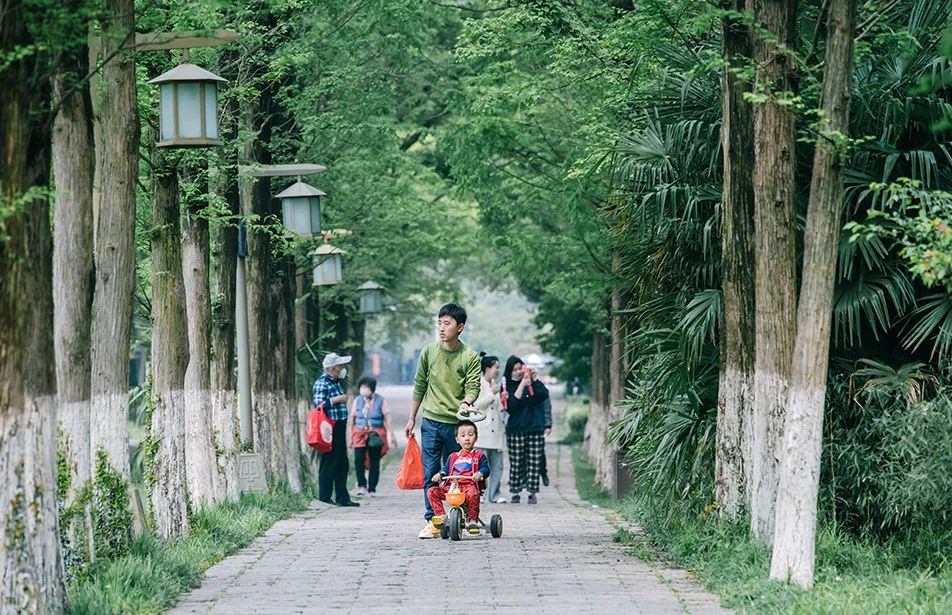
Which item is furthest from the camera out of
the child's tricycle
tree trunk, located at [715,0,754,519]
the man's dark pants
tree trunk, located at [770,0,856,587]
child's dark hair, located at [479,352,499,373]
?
child's dark hair, located at [479,352,499,373]

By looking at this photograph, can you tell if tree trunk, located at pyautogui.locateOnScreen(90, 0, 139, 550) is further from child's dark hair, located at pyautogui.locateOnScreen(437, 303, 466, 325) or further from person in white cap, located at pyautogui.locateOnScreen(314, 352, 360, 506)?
person in white cap, located at pyautogui.locateOnScreen(314, 352, 360, 506)

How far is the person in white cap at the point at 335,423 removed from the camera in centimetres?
2088

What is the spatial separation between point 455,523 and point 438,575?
2580 millimetres

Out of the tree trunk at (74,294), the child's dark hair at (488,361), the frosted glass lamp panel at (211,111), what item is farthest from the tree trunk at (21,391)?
the child's dark hair at (488,361)

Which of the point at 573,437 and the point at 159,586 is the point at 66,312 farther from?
the point at 573,437

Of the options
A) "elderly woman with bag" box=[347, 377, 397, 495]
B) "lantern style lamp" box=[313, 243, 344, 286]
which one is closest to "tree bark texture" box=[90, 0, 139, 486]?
"elderly woman with bag" box=[347, 377, 397, 495]

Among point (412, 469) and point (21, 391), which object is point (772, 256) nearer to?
point (412, 469)

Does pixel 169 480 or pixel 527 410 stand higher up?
pixel 527 410

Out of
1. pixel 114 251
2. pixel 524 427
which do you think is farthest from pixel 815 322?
pixel 524 427

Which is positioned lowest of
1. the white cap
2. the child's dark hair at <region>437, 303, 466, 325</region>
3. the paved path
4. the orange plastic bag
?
the paved path

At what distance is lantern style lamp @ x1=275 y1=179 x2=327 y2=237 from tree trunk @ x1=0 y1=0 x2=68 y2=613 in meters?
10.8

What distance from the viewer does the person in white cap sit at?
20.9 meters

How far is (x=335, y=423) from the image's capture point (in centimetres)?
2094

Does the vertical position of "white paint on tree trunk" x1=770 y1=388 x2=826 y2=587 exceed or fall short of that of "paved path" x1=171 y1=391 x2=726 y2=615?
it exceeds it
